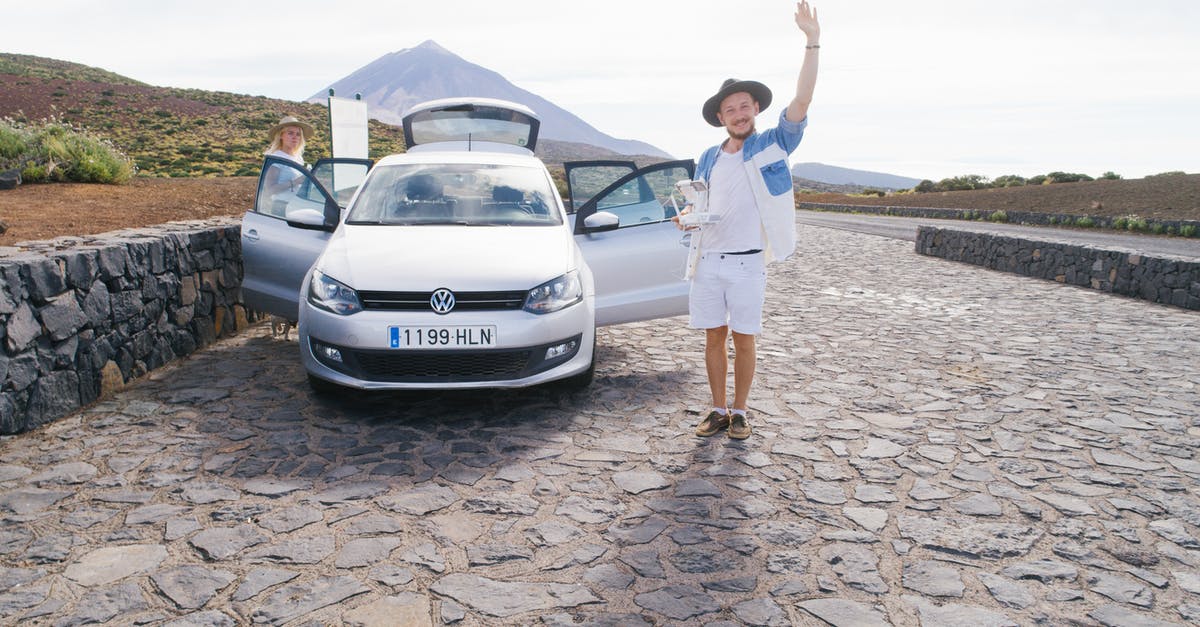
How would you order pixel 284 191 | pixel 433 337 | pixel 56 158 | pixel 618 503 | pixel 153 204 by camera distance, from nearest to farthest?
pixel 618 503, pixel 433 337, pixel 284 191, pixel 153 204, pixel 56 158

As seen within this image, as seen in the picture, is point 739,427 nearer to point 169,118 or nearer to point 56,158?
point 56,158

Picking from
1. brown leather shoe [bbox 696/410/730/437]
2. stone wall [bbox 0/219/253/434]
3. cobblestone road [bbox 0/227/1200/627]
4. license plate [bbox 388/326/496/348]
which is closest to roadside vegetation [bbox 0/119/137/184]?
stone wall [bbox 0/219/253/434]

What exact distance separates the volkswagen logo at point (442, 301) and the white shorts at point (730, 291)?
56.3 inches

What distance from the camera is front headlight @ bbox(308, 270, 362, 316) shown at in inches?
191

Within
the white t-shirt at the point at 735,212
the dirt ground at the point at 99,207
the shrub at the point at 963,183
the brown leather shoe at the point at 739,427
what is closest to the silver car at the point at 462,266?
the white t-shirt at the point at 735,212

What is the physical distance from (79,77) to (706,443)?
280 feet

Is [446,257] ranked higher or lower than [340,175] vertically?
lower

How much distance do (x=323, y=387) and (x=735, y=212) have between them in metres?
2.81

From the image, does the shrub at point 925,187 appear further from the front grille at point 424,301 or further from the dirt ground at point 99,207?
the front grille at point 424,301

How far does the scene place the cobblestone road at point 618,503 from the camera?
2.99 metres

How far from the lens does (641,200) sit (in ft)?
21.9

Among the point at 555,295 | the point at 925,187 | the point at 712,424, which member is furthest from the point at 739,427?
the point at 925,187

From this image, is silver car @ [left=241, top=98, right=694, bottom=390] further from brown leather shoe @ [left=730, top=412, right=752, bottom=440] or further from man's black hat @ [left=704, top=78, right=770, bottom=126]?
brown leather shoe @ [left=730, top=412, right=752, bottom=440]

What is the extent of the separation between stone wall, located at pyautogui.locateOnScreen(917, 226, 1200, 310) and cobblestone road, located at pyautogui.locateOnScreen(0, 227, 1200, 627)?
503 cm
